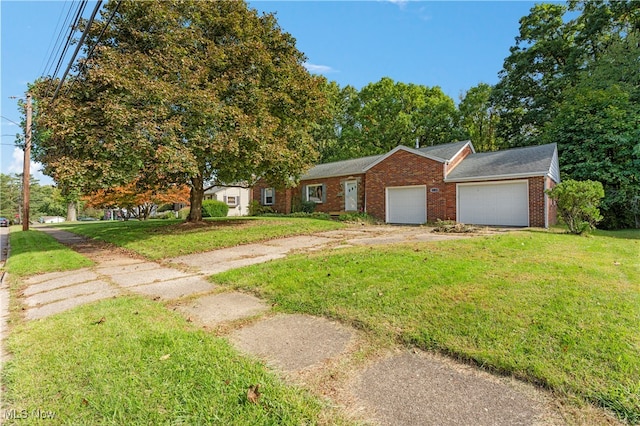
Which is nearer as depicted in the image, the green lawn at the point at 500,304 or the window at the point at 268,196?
the green lawn at the point at 500,304

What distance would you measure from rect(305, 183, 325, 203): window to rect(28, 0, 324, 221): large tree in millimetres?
6871

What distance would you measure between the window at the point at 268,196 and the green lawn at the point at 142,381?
20.7m

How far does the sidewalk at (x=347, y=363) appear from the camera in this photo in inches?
84.4

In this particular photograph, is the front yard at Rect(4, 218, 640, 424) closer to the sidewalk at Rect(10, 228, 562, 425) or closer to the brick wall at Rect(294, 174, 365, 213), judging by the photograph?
the sidewalk at Rect(10, 228, 562, 425)

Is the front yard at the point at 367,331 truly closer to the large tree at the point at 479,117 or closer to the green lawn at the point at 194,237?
the green lawn at the point at 194,237

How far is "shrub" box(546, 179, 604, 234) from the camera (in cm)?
1001

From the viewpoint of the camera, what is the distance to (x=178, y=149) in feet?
32.2

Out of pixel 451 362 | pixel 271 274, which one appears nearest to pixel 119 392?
pixel 451 362

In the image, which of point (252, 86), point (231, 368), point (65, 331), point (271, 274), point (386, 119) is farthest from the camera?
point (386, 119)

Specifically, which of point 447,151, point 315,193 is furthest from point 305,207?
point 447,151

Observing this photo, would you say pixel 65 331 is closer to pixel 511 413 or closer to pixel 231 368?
pixel 231 368

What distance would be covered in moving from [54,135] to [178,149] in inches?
138

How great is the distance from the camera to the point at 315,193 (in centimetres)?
2161

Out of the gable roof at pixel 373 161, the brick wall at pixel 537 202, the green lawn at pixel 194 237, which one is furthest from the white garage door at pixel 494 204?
the green lawn at pixel 194 237
